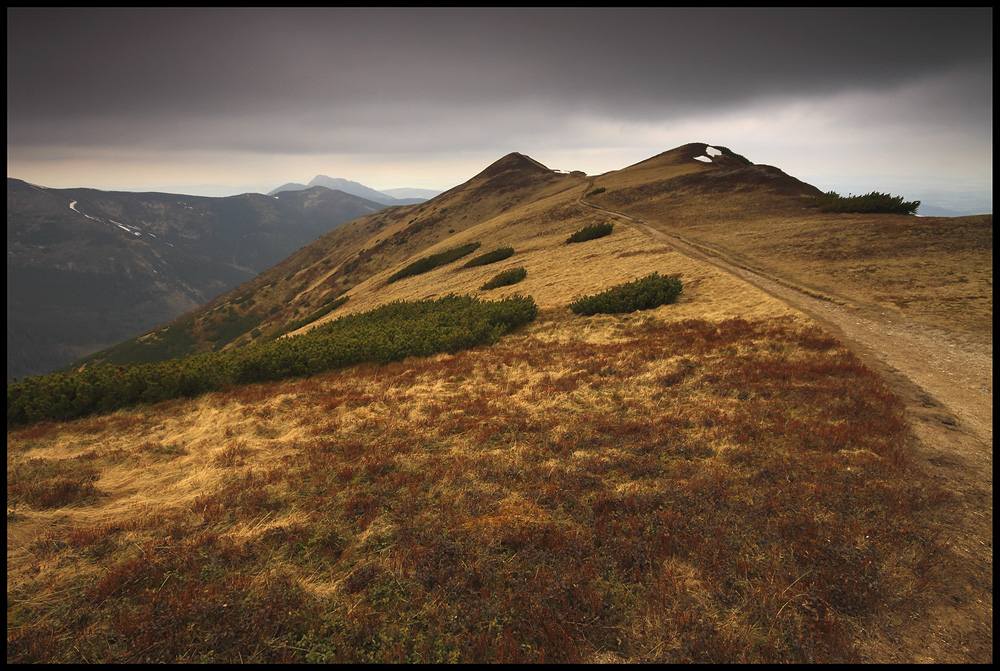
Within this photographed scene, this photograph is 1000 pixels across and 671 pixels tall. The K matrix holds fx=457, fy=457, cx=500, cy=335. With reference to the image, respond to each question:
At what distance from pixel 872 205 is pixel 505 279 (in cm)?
2241

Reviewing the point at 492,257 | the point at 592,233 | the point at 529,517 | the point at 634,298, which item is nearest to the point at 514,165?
the point at 492,257

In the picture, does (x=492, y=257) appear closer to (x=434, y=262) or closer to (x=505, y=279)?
(x=434, y=262)

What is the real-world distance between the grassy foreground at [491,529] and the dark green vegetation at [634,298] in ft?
23.7

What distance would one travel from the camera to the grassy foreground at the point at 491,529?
5.52 meters

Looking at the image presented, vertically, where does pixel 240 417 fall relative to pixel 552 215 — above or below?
below

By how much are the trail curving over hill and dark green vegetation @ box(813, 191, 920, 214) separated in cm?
1413

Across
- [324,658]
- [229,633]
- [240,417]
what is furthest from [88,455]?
[324,658]

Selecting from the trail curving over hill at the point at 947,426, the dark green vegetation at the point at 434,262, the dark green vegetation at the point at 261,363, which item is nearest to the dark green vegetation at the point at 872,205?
the trail curving over hill at the point at 947,426

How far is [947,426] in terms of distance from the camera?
8.97 m

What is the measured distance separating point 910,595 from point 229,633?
840cm

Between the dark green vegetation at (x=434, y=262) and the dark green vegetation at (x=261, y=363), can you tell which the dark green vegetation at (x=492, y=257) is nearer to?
the dark green vegetation at (x=434, y=262)

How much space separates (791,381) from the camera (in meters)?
11.0

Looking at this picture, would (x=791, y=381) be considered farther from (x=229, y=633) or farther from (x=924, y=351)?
(x=229, y=633)

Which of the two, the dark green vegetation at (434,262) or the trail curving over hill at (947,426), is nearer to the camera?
the trail curving over hill at (947,426)
